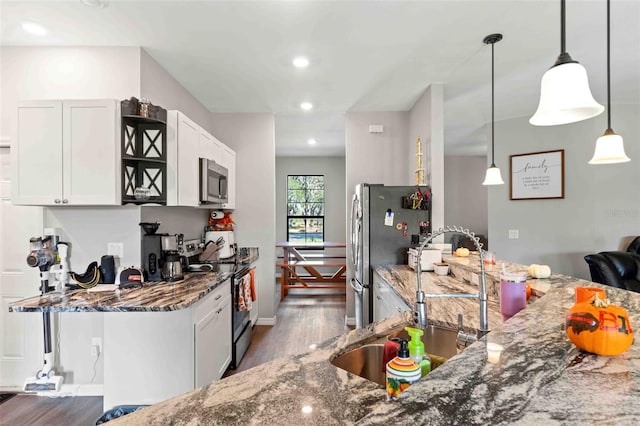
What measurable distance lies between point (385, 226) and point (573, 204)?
283 centimetres

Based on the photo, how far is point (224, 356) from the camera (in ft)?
8.49

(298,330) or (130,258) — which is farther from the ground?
(130,258)

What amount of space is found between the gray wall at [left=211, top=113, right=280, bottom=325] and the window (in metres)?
3.08

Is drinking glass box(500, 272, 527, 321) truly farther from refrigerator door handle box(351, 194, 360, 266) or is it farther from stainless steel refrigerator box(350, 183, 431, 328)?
refrigerator door handle box(351, 194, 360, 266)

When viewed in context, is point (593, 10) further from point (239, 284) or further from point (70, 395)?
point (70, 395)

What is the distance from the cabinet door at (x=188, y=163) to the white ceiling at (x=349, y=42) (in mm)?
627

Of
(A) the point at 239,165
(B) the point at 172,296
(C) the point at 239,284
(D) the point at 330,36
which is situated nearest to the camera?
(B) the point at 172,296

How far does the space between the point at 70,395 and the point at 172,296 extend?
1370mm

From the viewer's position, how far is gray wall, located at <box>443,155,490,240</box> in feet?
23.9

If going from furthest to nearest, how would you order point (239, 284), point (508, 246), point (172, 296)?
point (508, 246) < point (239, 284) < point (172, 296)

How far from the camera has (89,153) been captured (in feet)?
7.07

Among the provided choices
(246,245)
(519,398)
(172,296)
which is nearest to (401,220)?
(246,245)

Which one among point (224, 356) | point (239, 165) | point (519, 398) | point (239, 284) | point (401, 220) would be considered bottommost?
point (224, 356)

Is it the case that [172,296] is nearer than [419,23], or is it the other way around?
[172,296]
